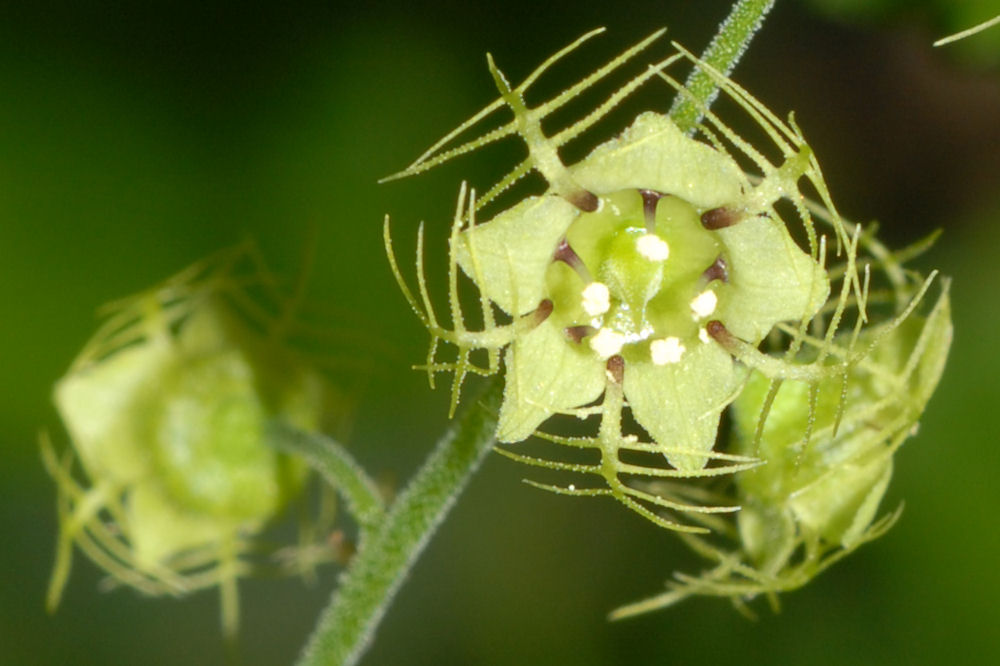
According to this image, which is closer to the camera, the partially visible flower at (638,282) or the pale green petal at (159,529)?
the partially visible flower at (638,282)

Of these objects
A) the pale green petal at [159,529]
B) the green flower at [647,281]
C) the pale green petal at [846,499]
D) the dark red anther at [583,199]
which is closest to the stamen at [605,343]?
the green flower at [647,281]

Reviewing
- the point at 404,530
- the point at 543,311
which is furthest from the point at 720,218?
the point at 404,530

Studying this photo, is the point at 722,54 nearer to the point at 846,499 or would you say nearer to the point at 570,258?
the point at 570,258

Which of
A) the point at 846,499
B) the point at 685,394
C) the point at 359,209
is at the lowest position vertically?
the point at 846,499

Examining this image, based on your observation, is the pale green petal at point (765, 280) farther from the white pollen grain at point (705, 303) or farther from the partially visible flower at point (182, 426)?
the partially visible flower at point (182, 426)

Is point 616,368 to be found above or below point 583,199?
below

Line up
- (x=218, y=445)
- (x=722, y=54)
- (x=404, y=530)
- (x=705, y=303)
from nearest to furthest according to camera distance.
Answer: (x=722, y=54) → (x=705, y=303) → (x=404, y=530) → (x=218, y=445)

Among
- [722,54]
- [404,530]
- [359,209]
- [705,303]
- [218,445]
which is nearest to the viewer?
[722,54]
